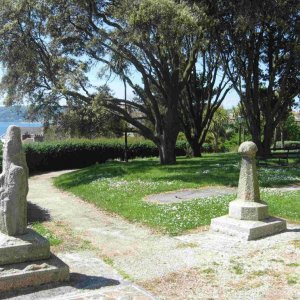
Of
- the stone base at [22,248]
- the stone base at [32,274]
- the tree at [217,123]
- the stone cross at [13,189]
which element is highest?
the tree at [217,123]

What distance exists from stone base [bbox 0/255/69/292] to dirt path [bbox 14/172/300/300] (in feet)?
3.55

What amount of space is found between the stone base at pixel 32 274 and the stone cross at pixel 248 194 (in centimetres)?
437

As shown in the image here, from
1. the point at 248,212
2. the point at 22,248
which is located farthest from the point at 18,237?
the point at 248,212

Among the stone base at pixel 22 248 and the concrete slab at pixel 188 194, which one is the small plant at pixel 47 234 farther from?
the concrete slab at pixel 188 194

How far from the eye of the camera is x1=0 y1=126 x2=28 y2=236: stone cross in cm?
625

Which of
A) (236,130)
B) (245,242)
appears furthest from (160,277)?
(236,130)

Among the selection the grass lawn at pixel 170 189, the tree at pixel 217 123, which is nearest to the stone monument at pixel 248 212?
the grass lawn at pixel 170 189

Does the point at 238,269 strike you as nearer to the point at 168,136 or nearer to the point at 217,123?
the point at 168,136

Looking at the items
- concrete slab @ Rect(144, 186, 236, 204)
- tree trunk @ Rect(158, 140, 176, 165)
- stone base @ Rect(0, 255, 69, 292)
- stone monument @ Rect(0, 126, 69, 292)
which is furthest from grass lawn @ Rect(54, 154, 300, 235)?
stone monument @ Rect(0, 126, 69, 292)

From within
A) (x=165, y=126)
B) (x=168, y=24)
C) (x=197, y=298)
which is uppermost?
(x=168, y=24)

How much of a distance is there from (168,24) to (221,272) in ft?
45.8

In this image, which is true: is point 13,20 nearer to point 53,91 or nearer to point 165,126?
point 53,91

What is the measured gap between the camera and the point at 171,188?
1545cm

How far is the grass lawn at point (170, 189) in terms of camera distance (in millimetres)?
10875
